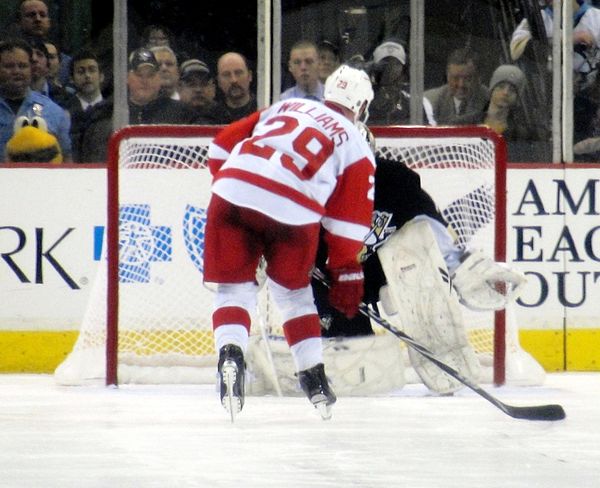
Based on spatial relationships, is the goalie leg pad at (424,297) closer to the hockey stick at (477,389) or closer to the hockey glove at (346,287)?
the hockey stick at (477,389)

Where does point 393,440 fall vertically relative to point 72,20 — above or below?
below

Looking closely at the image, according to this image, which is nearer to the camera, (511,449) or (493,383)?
(511,449)

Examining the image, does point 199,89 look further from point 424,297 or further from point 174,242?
point 424,297

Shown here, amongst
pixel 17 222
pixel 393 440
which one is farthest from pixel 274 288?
pixel 17 222

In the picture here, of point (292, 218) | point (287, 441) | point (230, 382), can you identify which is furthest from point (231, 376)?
point (292, 218)

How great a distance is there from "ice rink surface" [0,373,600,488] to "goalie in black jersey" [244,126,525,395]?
0.09 meters

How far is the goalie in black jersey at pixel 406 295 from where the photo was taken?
4520mm

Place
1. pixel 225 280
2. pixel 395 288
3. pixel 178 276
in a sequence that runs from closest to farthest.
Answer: pixel 225 280
pixel 395 288
pixel 178 276

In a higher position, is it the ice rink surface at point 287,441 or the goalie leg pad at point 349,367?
the goalie leg pad at point 349,367

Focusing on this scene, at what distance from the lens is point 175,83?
17.3 ft

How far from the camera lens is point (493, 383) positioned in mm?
4777

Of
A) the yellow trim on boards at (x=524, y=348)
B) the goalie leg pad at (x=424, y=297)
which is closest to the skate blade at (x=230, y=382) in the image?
the goalie leg pad at (x=424, y=297)

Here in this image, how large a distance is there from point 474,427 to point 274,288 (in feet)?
2.05

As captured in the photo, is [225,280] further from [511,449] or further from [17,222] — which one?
[17,222]
